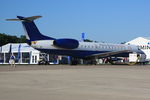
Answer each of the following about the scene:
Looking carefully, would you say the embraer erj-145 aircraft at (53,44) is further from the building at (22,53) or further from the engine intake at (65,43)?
the building at (22,53)

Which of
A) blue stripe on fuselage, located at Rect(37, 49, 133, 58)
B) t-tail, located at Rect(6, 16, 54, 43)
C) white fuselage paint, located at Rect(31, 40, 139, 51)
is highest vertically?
t-tail, located at Rect(6, 16, 54, 43)

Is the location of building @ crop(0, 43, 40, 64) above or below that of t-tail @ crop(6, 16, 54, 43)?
below

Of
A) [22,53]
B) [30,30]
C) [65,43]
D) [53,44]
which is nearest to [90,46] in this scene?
[65,43]

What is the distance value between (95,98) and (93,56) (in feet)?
123

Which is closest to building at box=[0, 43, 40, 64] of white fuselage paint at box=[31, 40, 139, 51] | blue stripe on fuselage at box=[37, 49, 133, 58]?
blue stripe on fuselage at box=[37, 49, 133, 58]

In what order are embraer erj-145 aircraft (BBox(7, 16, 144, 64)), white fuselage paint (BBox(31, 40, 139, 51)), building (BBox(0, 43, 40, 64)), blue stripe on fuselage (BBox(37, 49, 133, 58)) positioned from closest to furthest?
white fuselage paint (BBox(31, 40, 139, 51))
embraer erj-145 aircraft (BBox(7, 16, 144, 64))
blue stripe on fuselage (BBox(37, 49, 133, 58))
building (BBox(0, 43, 40, 64))

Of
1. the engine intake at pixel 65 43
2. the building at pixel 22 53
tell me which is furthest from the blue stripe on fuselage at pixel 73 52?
the building at pixel 22 53

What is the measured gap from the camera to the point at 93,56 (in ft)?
153

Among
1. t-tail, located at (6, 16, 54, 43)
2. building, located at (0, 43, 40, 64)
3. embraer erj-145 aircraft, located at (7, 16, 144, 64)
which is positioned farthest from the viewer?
building, located at (0, 43, 40, 64)

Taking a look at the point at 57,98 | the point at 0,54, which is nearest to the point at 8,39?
the point at 0,54

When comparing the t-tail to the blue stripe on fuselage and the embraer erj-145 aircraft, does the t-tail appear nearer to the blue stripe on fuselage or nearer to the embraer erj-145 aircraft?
the embraer erj-145 aircraft

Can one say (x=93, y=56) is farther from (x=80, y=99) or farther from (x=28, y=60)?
(x=80, y=99)

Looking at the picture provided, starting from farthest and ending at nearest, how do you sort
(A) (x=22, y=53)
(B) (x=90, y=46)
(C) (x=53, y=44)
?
(A) (x=22, y=53) → (B) (x=90, y=46) → (C) (x=53, y=44)

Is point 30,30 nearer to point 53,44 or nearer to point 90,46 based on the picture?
point 53,44
